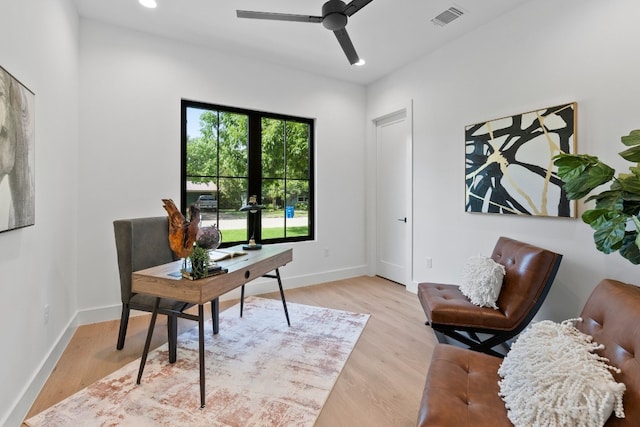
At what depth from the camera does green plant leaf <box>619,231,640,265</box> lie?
167 centimetres

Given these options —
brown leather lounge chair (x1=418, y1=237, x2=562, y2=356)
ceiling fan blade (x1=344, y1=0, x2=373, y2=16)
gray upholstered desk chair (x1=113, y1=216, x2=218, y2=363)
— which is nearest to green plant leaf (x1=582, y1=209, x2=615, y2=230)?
brown leather lounge chair (x1=418, y1=237, x2=562, y2=356)

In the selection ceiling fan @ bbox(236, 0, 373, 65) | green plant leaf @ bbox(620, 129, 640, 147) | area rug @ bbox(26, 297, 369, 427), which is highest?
ceiling fan @ bbox(236, 0, 373, 65)

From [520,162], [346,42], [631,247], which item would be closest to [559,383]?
[631,247]

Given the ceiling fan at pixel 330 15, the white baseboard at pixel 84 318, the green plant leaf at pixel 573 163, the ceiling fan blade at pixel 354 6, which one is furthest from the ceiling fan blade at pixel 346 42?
the white baseboard at pixel 84 318

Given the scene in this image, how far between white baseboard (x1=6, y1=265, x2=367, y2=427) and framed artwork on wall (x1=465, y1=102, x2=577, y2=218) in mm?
2073

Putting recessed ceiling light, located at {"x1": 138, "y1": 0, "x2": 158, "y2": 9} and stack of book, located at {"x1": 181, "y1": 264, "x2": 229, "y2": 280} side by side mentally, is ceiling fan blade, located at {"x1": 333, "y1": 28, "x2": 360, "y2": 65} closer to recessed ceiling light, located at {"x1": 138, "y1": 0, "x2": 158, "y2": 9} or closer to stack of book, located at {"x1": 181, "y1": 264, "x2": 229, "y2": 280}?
recessed ceiling light, located at {"x1": 138, "y1": 0, "x2": 158, "y2": 9}

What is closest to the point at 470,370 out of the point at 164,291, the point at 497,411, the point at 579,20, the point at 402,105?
the point at 497,411

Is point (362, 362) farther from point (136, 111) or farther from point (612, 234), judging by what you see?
point (136, 111)

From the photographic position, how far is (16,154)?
5.32ft

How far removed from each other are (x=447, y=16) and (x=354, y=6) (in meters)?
1.21

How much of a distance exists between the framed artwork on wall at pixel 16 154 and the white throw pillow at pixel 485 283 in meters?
2.91

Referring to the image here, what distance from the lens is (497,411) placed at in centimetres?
120

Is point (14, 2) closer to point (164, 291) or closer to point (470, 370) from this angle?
point (164, 291)

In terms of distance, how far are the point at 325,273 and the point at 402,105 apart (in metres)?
2.51
